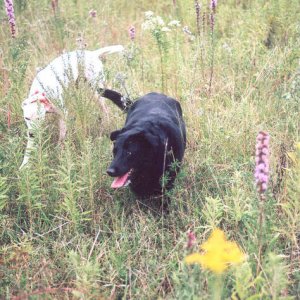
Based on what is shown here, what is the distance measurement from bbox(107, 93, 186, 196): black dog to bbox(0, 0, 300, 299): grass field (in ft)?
0.50

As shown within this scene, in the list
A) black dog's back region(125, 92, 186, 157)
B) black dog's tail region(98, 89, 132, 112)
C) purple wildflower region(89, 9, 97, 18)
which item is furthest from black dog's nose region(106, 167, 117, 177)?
purple wildflower region(89, 9, 97, 18)

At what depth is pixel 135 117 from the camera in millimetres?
3639

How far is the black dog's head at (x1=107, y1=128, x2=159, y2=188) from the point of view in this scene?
316 cm

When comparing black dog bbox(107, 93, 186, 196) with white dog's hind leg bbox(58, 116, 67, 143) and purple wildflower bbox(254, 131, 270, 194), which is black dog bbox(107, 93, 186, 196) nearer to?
white dog's hind leg bbox(58, 116, 67, 143)

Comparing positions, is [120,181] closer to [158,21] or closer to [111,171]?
[111,171]

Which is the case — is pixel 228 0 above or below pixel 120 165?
above

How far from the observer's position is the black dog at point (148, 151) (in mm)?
3182

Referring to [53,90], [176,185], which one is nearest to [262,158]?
[176,185]

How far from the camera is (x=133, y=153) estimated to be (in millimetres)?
3195

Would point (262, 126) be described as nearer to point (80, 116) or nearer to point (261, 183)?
point (80, 116)

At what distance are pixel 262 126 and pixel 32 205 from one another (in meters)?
2.06

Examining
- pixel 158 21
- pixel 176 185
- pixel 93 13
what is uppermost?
pixel 158 21

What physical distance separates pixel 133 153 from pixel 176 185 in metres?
0.46

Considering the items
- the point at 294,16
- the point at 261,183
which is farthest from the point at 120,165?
the point at 294,16
